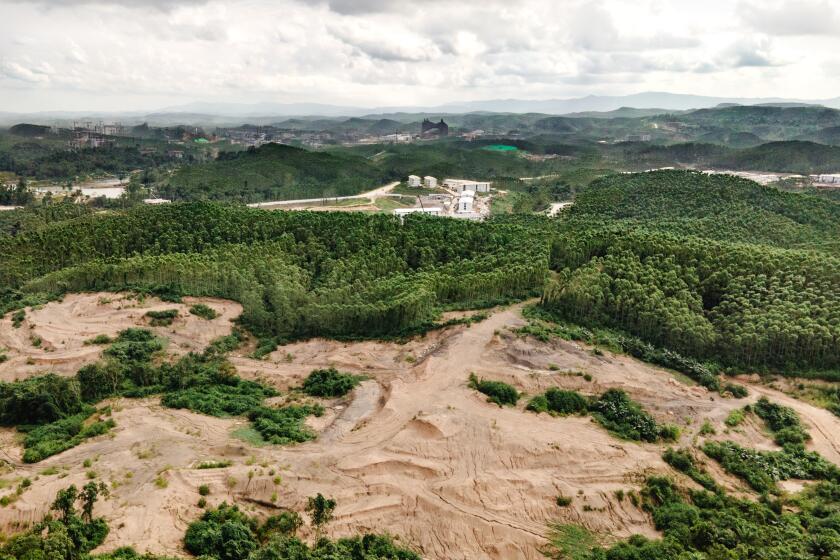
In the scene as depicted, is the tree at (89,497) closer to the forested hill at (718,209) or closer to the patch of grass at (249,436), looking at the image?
the patch of grass at (249,436)

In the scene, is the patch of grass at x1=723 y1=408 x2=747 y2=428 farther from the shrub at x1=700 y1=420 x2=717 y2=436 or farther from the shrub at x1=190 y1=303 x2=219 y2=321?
the shrub at x1=190 y1=303 x2=219 y2=321

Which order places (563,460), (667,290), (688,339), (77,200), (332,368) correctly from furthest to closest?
(77,200), (667,290), (688,339), (332,368), (563,460)

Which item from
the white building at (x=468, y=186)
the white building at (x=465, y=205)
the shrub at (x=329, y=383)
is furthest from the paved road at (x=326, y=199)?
the shrub at (x=329, y=383)

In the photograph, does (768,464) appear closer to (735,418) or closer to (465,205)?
(735,418)

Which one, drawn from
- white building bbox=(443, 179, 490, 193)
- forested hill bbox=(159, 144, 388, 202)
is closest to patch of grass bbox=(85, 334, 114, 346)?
forested hill bbox=(159, 144, 388, 202)

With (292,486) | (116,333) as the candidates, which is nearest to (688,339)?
(292,486)

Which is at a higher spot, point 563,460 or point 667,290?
point 667,290

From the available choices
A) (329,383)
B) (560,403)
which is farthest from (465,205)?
(560,403)

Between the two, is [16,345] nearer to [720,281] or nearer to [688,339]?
[688,339]
